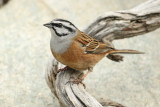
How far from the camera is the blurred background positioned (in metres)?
5.09

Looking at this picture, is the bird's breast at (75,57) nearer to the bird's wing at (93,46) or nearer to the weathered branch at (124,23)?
the bird's wing at (93,46)

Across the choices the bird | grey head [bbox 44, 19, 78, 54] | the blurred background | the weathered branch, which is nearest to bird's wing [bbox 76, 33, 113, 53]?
the bird

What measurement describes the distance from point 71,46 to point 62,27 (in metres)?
0.29

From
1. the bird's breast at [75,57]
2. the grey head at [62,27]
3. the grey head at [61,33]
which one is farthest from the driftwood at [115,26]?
the grey head at [62,27]

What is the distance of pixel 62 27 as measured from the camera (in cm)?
407

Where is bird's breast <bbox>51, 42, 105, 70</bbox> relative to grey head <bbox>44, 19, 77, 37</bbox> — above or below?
below

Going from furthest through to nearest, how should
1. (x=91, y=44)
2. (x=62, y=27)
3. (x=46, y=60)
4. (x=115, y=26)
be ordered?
(x=46, y=60) → (x=115, y=26) → (x=91, y=44) → (x=62, y=27)

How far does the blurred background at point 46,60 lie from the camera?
5090mm

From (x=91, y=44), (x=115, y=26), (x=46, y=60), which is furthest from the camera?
(x=46, y=60)

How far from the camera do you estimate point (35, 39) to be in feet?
21.3

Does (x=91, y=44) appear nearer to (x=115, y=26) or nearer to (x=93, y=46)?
(x=93, y=46)

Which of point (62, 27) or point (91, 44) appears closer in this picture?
point (62, 27)

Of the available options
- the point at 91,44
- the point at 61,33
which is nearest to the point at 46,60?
the point at 91,44

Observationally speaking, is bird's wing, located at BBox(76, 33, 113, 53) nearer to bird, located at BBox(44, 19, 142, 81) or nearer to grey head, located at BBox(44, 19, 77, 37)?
bird, located at BBox(44, 19, 142, 81)
